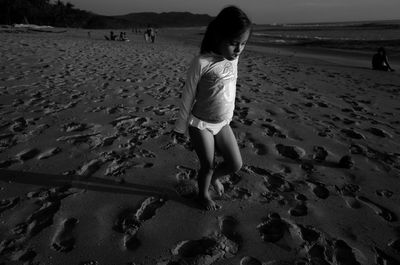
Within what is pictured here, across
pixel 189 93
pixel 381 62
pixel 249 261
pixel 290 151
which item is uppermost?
pixel 189 93

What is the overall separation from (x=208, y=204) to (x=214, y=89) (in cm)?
A: 100

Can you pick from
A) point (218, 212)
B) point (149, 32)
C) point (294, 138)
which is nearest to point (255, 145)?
point (294, 138)

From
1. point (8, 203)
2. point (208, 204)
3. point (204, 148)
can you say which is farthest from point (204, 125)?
point (8, 203)

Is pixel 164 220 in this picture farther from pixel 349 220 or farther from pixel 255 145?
pixel 255 145

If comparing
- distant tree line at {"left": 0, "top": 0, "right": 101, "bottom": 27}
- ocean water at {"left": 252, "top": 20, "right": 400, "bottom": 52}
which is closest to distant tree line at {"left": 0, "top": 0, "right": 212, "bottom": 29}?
distant tree line at {"left": 0, "top": 0, "right": 101, "bottom": 27}

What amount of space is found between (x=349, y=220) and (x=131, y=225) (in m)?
1.79

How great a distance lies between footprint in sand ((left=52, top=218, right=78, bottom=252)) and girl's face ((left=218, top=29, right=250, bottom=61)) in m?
1.75

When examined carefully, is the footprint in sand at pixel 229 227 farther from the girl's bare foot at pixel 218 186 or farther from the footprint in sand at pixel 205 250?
the girl's bare foot at pixel 218 186

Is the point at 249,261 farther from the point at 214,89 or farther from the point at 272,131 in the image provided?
the point at 272,131

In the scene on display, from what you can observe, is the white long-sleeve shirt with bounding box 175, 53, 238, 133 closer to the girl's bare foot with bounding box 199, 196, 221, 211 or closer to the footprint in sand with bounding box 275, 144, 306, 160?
the girl's bare foot with bounding box 199, 196, 221, 211

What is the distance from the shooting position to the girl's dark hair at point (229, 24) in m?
2.04

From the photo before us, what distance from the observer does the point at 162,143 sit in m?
3.95

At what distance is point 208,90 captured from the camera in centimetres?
231

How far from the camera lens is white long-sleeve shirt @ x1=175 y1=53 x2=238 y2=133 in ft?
7.38
